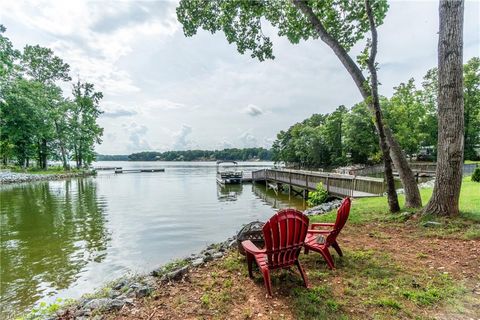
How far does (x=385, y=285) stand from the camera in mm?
3160

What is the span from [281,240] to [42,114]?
1371 inches

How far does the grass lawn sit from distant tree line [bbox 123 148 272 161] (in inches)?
4470

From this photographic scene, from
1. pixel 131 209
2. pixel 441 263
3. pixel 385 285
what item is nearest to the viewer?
pixel 385 285

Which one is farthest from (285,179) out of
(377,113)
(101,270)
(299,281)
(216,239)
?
(299,281)

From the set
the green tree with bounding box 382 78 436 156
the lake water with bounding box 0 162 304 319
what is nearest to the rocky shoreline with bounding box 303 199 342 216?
the lake water with bounding box 0 162 304 319

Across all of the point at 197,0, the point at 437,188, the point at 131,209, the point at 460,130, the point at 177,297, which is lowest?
the point at 131,209

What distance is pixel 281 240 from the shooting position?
10.0ft

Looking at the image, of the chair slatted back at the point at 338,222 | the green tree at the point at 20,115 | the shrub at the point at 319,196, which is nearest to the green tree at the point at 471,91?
the shrub at the point at 319,196

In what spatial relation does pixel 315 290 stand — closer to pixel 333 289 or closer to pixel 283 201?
pixel 333 289

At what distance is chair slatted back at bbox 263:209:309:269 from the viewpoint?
3.00 meters

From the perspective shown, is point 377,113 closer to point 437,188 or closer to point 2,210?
point 437,188

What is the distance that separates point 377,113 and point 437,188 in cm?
212

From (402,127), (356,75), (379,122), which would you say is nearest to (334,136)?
(402,127)

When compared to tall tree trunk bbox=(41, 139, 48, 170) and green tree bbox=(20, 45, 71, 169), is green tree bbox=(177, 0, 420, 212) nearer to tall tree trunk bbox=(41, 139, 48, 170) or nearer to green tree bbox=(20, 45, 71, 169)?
green tree bbox=(20, 45, 71, 169)
